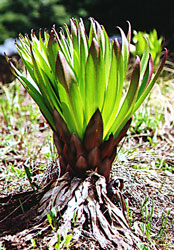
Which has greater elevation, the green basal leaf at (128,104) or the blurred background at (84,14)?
the blurred background at (84,14)

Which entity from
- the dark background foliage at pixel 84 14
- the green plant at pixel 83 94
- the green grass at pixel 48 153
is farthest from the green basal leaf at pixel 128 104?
the dark background foliage at pixel 84 14

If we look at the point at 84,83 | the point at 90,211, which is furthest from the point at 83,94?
the point at 90,211

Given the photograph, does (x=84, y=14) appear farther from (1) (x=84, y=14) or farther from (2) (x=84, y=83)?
(2) (x=84, y=83)

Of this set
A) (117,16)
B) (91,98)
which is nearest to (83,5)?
(117,16)

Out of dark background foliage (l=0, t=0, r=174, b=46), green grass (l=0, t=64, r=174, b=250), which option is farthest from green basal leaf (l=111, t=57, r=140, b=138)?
dark background foliage (l=0, t=0, r=174, b=46)

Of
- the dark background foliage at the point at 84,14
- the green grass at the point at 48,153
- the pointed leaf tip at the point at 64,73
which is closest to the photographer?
the pointed leaf tip at the point at 64,73

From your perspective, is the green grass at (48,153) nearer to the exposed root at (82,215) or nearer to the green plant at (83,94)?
the exposed root at (82,215)

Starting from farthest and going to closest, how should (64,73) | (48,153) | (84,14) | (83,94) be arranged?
(84,14) < (48,153) < (83,94) < (64,73)

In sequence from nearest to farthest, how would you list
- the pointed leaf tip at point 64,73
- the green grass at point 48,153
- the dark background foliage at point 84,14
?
1. the pointed leaf tip at point 64,73
2. the green grass at point 48,153
3. the dark background foliage at point 84,14
